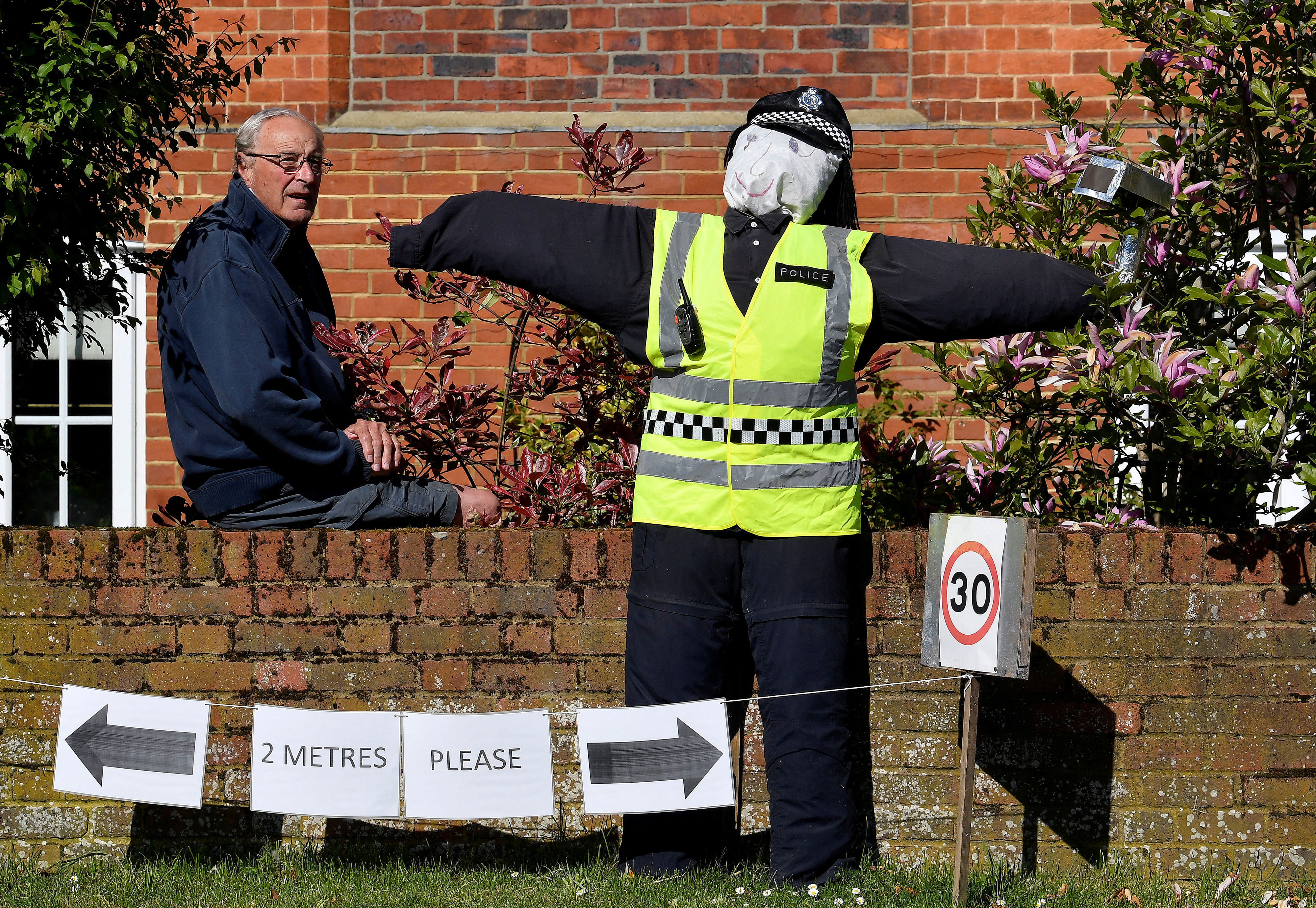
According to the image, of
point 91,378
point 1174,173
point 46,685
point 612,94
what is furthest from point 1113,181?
point 91,378

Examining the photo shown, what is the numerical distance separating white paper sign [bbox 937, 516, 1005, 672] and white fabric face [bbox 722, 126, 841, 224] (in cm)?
95

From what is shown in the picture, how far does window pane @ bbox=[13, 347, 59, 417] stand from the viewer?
656 centimetres

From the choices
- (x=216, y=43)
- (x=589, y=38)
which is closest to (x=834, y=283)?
(x=216, y=43)

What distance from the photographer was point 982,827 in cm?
364

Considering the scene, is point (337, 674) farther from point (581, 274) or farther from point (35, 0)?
point (35, 0)

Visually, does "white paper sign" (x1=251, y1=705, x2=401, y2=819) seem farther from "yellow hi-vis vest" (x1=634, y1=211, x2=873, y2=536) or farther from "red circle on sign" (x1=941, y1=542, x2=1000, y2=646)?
"red circle on sign" (x1=941, y1=542, x2=1000, y2=646)

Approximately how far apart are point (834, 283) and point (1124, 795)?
1.74 meters

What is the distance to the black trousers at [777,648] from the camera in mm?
3285

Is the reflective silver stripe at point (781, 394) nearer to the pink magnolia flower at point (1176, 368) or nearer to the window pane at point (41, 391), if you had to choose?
the pink magnolia flower at point (1176, 368)

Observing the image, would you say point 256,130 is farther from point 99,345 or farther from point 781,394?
point 99,345

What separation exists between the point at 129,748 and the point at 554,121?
3.99 meters

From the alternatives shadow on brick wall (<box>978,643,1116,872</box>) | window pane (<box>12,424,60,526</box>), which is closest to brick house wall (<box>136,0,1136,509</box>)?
window pane (<box>12,424,60,526</box>)

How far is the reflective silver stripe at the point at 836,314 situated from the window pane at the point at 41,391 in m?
4.77

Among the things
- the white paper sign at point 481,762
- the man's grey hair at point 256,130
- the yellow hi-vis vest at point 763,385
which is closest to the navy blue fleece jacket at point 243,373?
the man's grey hair at point 256,130
